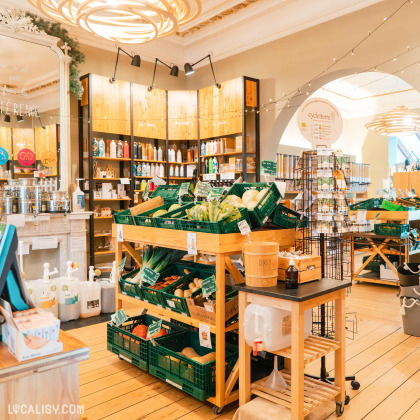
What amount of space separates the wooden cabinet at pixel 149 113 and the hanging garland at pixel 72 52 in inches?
38.6

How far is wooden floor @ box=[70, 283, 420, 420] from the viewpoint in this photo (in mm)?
2338

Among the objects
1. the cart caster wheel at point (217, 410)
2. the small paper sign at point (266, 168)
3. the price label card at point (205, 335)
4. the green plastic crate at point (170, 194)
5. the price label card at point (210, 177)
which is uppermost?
the price label card at point (210, 177)

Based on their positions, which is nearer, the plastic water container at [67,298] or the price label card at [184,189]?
the price label card at [184,189]

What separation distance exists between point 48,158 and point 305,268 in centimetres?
Result: 419

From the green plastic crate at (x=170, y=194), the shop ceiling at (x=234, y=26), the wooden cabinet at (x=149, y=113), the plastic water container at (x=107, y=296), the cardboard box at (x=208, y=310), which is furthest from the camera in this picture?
the wooden cabinet at (x=149, y=113)

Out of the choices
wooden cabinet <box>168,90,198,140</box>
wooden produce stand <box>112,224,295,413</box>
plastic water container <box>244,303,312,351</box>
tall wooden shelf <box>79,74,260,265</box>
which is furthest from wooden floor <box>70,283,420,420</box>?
wooden cabinet <box>168,90,198,140</box>

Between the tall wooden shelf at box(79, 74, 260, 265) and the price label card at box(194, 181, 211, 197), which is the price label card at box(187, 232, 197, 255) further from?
the tall wooden shelf at box(79, 74, 260, 265)

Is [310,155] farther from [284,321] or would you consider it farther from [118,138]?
[118,138]

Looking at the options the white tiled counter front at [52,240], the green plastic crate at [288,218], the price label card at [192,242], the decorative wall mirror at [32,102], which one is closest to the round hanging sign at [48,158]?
the decorative wall mirror at [32,102]

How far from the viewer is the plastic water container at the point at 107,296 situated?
4238 mm

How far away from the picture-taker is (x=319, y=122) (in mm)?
2713

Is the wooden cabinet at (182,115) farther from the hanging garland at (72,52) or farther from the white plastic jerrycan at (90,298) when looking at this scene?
the white plastic jerrycan at (90,298)

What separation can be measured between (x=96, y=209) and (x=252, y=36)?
3650 mm

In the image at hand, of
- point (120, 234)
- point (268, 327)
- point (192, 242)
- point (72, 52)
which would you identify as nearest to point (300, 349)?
point (268, 327)
